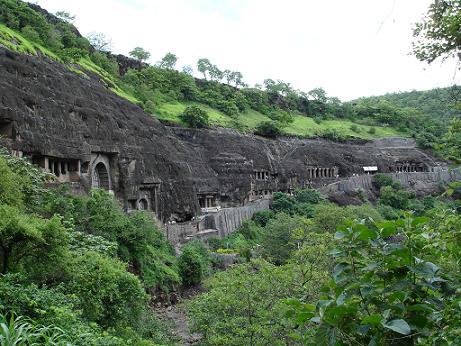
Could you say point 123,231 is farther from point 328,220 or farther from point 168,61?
point 168,61

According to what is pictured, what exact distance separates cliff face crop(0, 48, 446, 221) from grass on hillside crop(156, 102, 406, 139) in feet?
15.0

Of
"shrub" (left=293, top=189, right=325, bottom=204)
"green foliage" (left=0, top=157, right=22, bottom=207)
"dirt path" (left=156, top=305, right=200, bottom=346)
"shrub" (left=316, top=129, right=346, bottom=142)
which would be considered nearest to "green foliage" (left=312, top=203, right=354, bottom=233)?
"dirt path" (left=156, top=305, right=200, bottom=346)

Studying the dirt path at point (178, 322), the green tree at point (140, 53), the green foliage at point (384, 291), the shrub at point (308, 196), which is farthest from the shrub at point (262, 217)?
the green tree at point (140, 53)

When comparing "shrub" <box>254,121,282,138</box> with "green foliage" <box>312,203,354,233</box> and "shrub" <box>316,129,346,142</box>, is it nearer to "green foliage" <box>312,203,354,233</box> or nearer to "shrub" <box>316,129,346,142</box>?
"shrub" <box>316,129,346,142</box>

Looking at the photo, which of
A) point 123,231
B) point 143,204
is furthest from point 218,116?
point 123,231

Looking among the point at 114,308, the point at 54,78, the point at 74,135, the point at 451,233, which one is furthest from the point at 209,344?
the point at 54,78

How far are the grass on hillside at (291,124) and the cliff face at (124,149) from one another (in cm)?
458

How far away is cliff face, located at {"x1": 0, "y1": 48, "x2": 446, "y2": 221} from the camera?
1848 centimetres

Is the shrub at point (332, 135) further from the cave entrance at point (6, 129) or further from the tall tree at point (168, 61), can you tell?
the cave entrance at point (6, 129)

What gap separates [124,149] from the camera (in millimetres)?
24250

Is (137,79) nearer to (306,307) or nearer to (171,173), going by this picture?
(171,173)

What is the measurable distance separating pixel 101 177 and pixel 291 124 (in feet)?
145

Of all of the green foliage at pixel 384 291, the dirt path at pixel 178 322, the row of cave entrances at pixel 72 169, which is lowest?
the dirt path at pixel 178 322

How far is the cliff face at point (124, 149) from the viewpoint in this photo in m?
18.5
